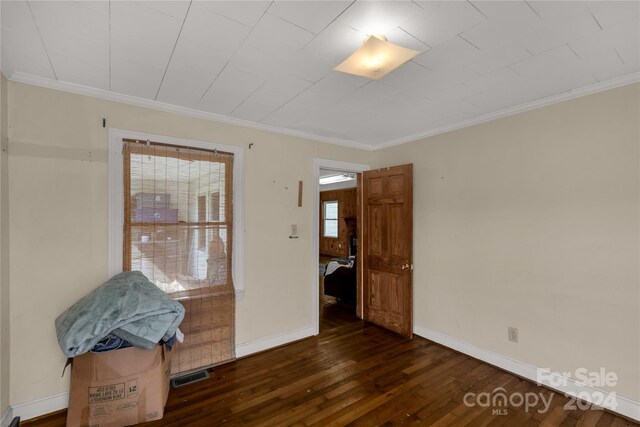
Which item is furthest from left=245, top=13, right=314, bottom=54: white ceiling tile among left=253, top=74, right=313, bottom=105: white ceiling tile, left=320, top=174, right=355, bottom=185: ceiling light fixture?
left=320, top=174, right=355, bottom=185: ceiling light fixture

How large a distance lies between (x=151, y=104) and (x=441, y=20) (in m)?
2.40

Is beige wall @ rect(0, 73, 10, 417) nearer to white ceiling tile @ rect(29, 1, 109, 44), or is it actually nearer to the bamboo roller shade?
the bamboo roller shade

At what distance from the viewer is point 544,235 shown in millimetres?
2611

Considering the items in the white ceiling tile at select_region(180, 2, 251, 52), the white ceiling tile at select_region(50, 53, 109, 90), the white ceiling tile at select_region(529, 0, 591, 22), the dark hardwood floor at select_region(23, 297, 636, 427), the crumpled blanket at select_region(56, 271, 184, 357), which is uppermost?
the white ceiling tile at select_region(529, 0, 591, 22)

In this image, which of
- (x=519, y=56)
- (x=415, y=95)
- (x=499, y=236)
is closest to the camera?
(x=519, y=56)

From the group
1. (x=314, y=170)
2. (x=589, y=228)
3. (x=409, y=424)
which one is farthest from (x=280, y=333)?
(x=589, y=228)

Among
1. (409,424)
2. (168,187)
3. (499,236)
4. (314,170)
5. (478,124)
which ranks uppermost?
(478,124)

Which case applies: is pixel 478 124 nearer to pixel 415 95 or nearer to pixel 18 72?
pixel 415 95

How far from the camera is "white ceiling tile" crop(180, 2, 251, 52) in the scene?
151cm

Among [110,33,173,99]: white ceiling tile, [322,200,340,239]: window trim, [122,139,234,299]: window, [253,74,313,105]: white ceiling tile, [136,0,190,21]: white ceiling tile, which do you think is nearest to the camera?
[136,0,190,21]: white ceiling tile

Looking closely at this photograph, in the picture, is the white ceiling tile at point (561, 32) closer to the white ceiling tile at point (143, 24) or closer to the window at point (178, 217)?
the white ceiling tile at point (143, 24)

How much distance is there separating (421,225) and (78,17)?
3505mm

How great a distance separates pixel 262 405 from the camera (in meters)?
2.32

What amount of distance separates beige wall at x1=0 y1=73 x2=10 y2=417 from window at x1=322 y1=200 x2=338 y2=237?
7386mm
